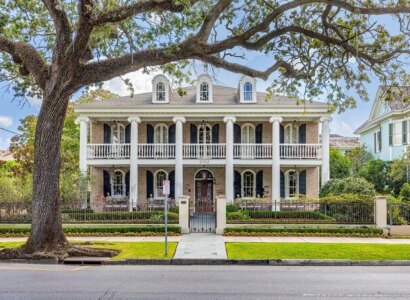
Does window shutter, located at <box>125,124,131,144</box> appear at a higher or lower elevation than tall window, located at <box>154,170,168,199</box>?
higher

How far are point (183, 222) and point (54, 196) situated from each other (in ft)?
23.5

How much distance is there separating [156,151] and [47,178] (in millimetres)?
15363

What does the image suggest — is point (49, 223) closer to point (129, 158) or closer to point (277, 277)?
point (277, 277)

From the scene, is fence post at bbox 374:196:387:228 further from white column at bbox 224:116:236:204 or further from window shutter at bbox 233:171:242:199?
window shutter at bbox 233:171:242:199

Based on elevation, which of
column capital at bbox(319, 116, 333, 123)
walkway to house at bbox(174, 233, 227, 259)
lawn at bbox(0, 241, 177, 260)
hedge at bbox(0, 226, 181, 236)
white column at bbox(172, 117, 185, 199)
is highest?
column capital at bbox(319, 116, 333, 123)

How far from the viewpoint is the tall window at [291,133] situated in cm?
2958

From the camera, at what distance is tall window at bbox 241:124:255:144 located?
29.7m

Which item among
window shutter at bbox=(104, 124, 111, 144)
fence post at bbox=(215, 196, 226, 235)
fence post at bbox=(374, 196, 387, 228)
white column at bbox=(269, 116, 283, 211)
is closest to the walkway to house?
fence post at bbox=(215, 196, 226, 235)

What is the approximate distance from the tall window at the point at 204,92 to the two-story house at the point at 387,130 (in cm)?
1115

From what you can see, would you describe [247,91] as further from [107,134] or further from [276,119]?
[107,134]

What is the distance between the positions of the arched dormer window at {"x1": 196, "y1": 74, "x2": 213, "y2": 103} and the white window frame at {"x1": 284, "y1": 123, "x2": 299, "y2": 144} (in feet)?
19.2

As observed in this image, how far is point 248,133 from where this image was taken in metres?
29.8

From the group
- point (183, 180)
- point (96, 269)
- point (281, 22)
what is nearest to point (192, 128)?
point (183, 180)

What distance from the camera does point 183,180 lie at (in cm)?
2981
